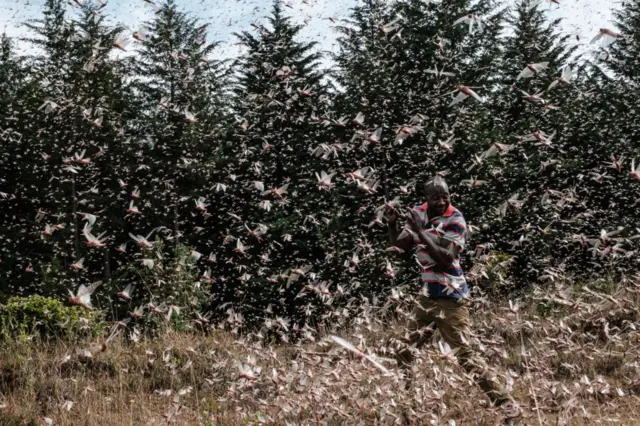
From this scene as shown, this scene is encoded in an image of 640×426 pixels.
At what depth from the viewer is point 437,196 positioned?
15.0 feet

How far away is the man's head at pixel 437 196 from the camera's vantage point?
14.9ft

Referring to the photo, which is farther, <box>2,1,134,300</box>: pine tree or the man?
<box>2,1,134,300</box>: pine tree

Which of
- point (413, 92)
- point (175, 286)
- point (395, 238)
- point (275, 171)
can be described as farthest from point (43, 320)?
point (413, 92)

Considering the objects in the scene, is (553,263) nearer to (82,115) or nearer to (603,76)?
(603,76)

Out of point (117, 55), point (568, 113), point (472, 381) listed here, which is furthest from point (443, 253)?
point (117, 55)

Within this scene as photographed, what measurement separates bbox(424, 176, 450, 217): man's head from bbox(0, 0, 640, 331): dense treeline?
12985 millimetres

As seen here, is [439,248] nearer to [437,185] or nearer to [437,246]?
[437,246]

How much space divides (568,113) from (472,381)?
20175 mm

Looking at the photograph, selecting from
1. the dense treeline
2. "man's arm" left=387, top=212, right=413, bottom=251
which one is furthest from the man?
the dense treeline

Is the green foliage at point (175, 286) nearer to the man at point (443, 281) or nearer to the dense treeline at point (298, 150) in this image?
the dense treeline at point (298, 150)

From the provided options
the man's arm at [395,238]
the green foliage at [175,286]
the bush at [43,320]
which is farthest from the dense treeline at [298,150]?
the man's arm at [395,238]

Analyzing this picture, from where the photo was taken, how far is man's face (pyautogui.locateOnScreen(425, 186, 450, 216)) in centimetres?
456

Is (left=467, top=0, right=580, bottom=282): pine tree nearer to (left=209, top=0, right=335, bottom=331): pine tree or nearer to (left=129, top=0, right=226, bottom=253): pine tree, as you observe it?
(left=209, top=0, right=335, bottom=331): pine tree

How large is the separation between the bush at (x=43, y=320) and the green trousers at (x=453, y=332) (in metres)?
6.14
